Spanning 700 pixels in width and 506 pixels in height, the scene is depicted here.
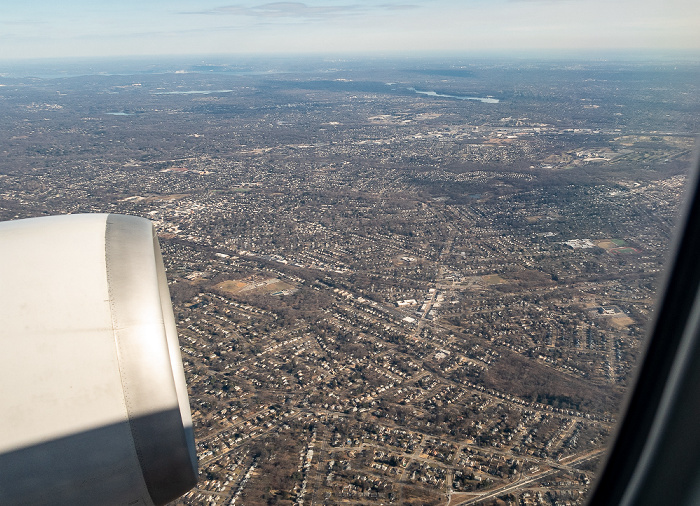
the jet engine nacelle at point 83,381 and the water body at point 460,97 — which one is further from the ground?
the jet engine nacelle at point 83,381

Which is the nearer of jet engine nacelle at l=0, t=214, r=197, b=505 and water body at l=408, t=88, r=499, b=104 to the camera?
jet engine nacelle at l=0, t=214, r=197, b=505

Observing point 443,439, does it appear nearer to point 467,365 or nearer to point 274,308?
point 467,365

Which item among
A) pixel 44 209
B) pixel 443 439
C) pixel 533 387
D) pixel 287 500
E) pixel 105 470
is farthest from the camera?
pixel 44 209

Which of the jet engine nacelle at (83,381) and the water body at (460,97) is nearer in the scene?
the jet engine nacelle at (83,381)

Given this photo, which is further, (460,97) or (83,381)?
(460,97)

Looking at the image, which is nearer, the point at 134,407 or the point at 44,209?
the point at 134,407

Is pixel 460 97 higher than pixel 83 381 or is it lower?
lower

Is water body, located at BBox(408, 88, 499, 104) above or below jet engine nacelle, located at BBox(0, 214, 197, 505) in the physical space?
below

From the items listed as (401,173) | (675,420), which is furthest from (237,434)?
(401,173)
